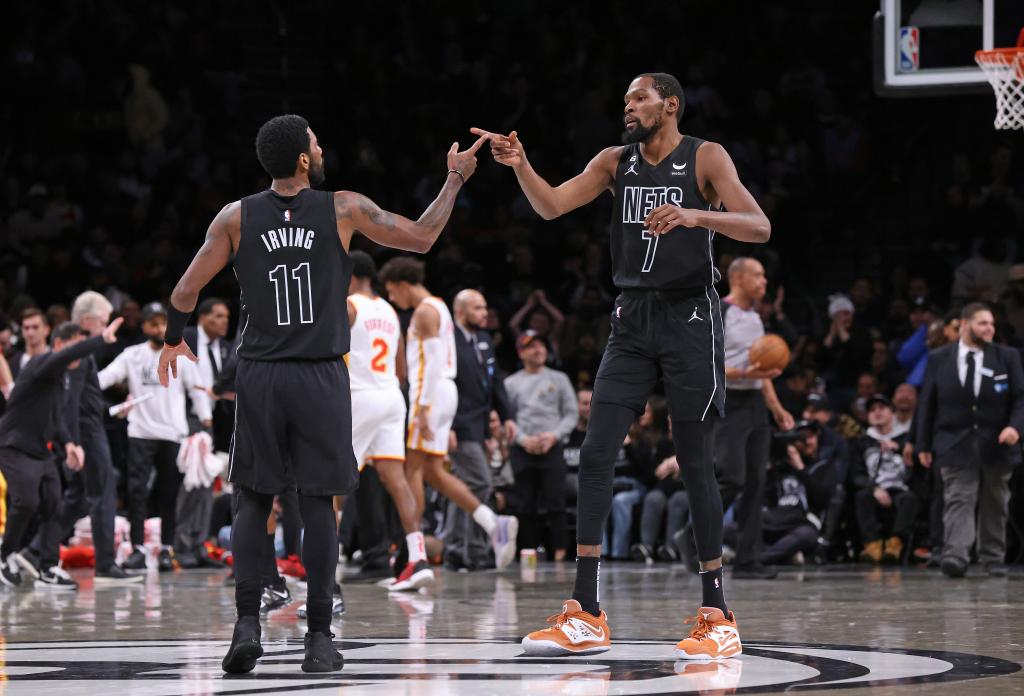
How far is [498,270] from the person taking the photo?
60.4 feet

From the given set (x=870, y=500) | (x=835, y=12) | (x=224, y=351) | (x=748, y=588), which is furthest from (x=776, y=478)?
(x=835, y=12)

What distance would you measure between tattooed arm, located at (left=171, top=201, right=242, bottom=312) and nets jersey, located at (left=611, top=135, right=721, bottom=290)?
1.47 m

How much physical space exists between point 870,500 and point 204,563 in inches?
227

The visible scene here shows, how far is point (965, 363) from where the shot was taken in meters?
12.2

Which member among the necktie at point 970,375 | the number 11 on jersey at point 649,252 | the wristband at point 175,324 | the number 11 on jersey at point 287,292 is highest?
the number 11 on jersey at point 649,252

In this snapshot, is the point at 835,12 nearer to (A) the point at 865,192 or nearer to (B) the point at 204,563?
(A) the point at 865,192

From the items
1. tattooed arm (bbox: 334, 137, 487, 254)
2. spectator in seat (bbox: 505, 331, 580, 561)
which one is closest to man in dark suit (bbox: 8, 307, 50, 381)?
spectator in seat (bbox: 505, 331, 580, 561)

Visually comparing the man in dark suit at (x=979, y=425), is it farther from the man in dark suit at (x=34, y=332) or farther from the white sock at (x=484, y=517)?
the man in dark suit at (x=34, y=332)

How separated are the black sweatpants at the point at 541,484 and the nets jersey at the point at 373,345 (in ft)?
14.9

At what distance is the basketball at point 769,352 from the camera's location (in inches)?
430

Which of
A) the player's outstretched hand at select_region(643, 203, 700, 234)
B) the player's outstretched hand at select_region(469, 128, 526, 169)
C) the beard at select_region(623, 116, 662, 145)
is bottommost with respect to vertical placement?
the player's outstretched hand at select_region(643, 203, 700, 234)

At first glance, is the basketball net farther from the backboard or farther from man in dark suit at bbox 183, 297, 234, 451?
man in dark suit at bbox 183, 297, 234, 451

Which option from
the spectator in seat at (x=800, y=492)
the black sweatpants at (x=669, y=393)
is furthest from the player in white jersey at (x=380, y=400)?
the spectator in seat at (x=800, y=492)

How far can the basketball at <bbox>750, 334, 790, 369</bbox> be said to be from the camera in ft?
35.8
